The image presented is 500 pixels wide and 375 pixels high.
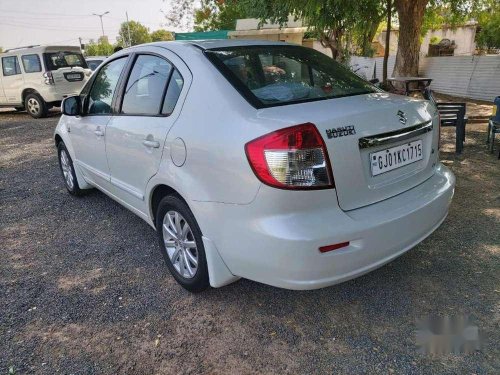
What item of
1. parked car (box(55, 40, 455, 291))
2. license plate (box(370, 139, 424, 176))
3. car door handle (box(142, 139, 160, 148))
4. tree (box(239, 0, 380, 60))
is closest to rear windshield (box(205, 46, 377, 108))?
parked car (box(55, 40, 455, 291))

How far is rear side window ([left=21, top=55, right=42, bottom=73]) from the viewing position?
11875 mm

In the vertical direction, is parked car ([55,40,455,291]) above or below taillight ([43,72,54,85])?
below

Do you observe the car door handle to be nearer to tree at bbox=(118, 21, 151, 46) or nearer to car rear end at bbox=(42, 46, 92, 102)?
car rear end at bbox=(42, 46, 92, 102)

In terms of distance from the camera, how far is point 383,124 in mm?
2211

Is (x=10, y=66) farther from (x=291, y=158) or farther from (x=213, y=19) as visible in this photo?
(x=213, y=19)

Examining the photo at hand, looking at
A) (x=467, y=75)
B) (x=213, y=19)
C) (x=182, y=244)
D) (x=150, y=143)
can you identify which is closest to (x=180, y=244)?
(x=182, y=244)

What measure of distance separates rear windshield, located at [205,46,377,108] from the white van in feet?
33.6

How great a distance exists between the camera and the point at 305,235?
1951mm

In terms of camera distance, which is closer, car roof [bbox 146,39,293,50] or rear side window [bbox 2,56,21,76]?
car roof [bbox 146,39,293,50]

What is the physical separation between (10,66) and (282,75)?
12.6 metres

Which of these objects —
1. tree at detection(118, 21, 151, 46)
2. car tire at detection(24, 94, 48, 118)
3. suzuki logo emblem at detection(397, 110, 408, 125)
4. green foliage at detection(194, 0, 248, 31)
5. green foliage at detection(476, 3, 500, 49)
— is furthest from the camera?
tree at detection(118, 21, 151, 46)

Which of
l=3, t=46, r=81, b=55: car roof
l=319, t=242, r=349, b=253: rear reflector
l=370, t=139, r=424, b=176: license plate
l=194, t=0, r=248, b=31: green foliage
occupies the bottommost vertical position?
l=319, t=242, r=349, b=253: rear reflector

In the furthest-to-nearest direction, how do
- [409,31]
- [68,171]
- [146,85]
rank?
1. [409,31]
2. [68,171]
3. [146,85]

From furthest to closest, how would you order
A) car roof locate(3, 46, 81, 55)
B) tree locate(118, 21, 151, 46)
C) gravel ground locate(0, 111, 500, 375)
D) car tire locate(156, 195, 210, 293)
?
1. tree locate(118, 21, 151, 46)
2. car roof locate(3, 46, 81, 55)
3. car tire locate(156, 195, 210, 293)
4. gravel ground locate(0, 111, 500, 375)
